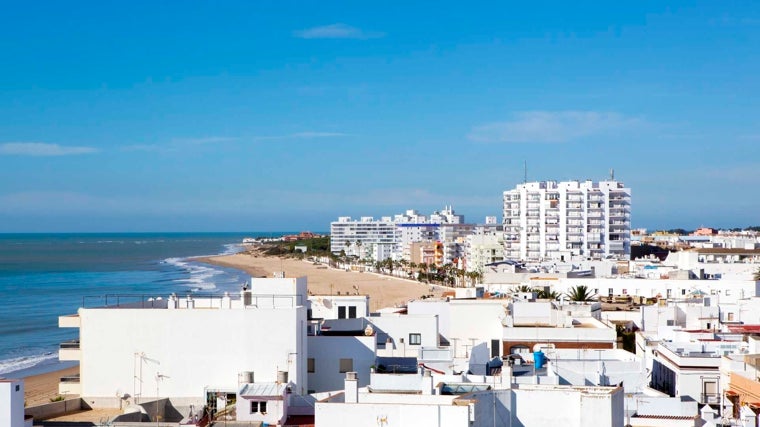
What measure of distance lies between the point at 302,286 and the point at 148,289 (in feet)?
281

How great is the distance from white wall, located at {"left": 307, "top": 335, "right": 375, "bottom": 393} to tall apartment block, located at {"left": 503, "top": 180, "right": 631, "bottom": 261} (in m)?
94.9

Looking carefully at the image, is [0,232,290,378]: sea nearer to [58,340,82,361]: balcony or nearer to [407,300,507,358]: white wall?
[58,340,82,361]: balcony

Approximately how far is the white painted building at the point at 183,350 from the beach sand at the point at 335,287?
15.9 meters

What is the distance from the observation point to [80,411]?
2409 centimetres

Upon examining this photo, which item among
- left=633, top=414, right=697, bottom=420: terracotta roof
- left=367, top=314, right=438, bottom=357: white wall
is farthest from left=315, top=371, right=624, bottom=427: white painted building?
left=367, top=314, right=438, bottom=357: white wall

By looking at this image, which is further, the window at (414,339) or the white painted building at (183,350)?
the window at (414,339)

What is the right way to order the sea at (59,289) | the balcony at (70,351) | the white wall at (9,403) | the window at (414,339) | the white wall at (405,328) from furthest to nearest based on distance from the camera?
the sea at (59,289) → the window at (414,339) → the white wall at (405,328) → the balcony at (70,351) → the white wall at (9,403)

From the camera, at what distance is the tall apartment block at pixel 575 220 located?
122 meters

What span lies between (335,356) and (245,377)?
3797mm

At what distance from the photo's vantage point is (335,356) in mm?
26344

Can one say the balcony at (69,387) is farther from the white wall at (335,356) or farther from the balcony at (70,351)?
the white wall at (335,356)

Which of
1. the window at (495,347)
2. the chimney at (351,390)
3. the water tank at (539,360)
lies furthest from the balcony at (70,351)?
the window at (495,347)

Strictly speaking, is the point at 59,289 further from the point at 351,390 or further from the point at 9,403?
the point at 351,390

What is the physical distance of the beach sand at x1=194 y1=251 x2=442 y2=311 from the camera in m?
104
